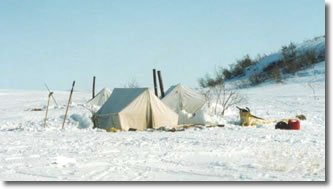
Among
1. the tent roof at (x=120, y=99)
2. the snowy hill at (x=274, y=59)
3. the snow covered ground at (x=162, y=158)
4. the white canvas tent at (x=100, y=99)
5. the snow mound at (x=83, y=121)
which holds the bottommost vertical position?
the snow covered ground at (x=162, y=158)

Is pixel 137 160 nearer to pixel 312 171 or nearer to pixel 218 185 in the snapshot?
pixel 218 185

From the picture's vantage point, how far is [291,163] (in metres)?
5.86

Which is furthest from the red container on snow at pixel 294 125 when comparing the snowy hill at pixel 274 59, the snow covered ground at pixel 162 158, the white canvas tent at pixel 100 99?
the white canvas tent at pixel 100 99

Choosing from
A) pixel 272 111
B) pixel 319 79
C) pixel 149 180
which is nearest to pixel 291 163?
pixel 149 180

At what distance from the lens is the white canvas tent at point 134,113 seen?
1403 centimetres

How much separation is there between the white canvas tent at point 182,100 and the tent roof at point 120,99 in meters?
3.34

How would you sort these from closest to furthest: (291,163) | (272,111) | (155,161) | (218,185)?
(218,185)
(291,163)
(155,161)
(272,111)

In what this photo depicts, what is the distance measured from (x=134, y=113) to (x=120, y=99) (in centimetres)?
A: 90

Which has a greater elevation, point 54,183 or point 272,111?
point 272,111

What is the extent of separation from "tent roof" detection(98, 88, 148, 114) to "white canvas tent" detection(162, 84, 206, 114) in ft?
11.0

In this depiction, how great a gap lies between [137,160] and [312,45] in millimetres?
21166

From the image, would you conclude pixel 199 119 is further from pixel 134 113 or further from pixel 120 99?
pixel 120 99

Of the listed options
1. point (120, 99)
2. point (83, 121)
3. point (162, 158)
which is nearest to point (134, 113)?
point (120, 99)

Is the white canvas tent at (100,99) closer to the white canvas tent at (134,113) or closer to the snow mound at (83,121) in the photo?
the snow mound at (83,121)
